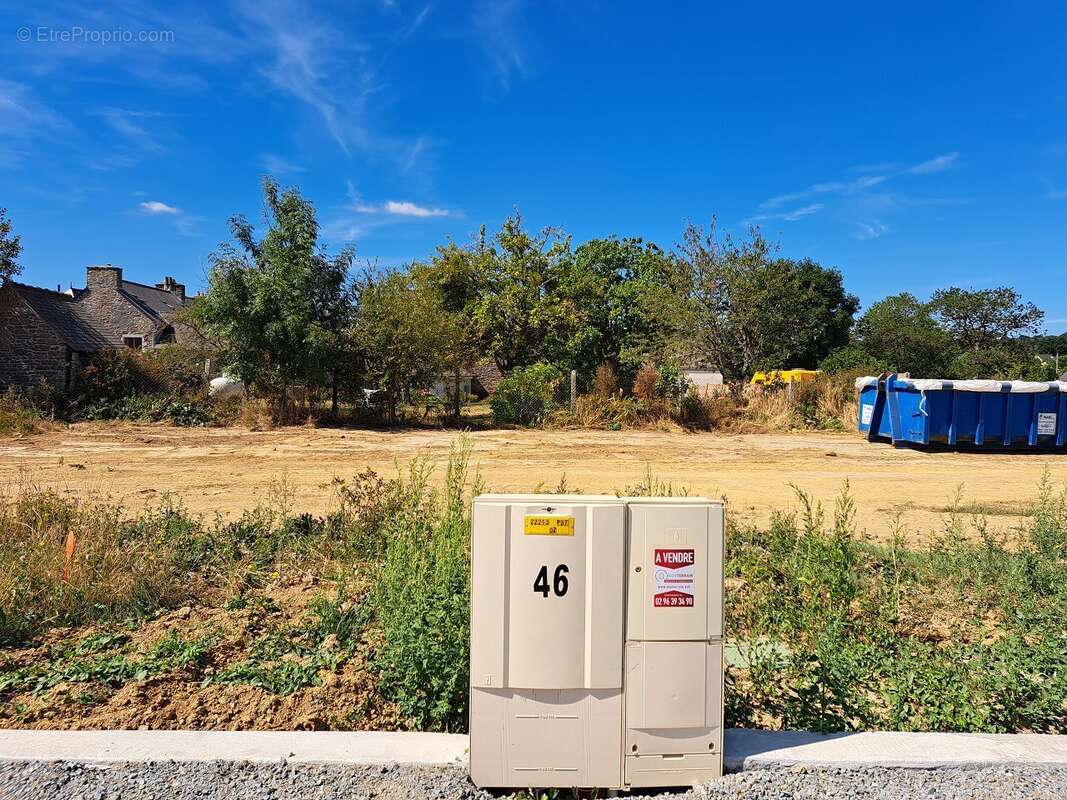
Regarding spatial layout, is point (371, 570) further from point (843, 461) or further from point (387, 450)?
point (843, 461)

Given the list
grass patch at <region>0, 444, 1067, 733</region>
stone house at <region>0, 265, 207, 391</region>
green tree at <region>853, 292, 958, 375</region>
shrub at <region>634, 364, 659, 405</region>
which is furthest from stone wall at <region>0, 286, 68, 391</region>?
green tree at <region>853, 292, 958, 375</region>

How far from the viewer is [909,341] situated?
42.5 meters

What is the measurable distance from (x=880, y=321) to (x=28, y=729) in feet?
165

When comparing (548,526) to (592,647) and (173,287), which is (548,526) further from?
(173,287)

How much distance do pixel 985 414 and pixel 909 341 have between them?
28.4 meters

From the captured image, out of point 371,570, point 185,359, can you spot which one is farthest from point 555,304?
point 371,570

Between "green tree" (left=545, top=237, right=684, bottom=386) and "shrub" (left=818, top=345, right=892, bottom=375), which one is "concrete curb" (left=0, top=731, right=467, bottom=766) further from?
"shrub" (left=818, top=345, right=892, bottom=375)

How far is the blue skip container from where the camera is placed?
55.3 feet

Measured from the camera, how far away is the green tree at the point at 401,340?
2083 centimetres

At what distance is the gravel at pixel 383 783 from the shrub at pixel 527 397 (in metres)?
18.4

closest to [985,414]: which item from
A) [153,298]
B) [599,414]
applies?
[599,414]

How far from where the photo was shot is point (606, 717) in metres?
2.77

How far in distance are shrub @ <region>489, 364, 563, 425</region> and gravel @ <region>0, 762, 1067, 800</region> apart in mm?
18414

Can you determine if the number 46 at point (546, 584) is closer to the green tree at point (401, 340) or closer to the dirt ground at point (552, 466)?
the dirt ground at point (552, 466)
